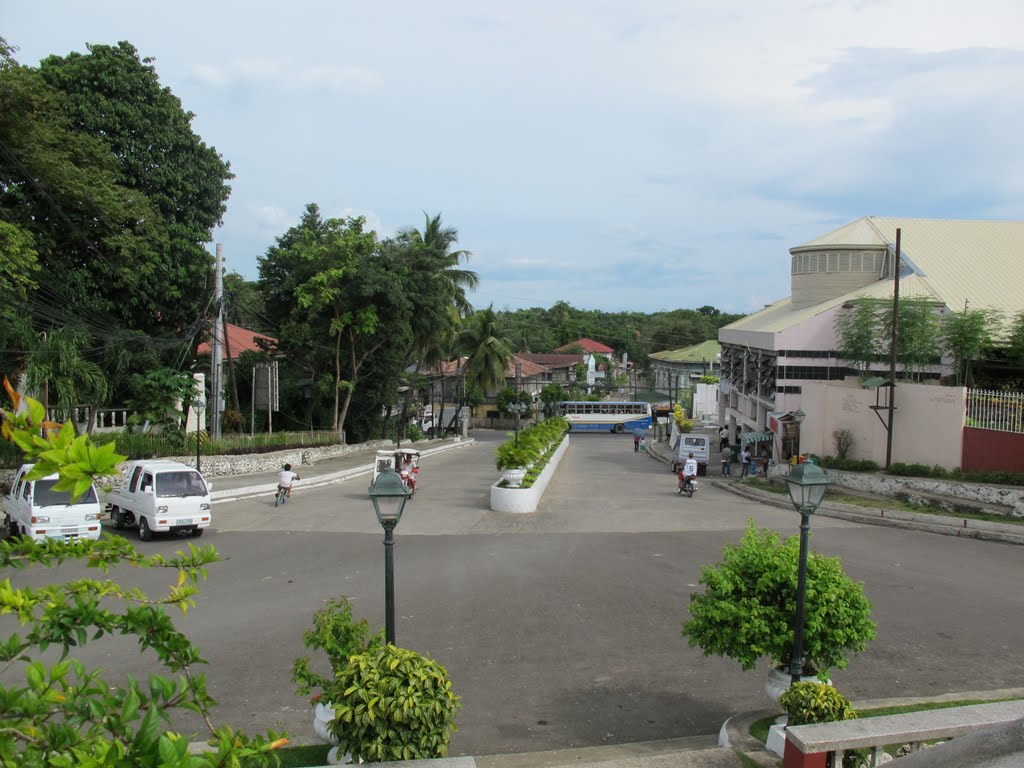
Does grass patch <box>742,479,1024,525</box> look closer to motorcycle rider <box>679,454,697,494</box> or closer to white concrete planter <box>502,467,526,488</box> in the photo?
motorcycle rider <box>679,454,697,494</box>

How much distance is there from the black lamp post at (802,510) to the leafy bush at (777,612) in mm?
174

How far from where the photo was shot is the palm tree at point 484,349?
6316cm

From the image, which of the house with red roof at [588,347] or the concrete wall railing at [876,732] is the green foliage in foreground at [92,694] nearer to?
the concrete wall railing at [876,732]

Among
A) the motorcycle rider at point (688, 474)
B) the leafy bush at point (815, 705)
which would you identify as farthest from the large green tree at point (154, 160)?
the leafy bush at point (815, 705)

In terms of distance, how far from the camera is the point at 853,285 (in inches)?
1452

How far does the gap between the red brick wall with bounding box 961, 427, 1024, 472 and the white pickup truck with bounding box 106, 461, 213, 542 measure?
19.6 meters

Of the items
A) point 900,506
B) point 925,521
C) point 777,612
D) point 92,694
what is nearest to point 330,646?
point 92,694

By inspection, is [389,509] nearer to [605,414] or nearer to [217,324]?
Answer: [217,324]

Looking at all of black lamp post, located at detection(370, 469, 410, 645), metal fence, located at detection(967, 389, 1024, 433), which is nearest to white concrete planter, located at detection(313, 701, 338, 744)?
black lamp post, located at detection(370, 469, 410, 645)

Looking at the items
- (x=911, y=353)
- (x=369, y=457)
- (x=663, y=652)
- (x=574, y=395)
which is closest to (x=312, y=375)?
(x=369, y=457)

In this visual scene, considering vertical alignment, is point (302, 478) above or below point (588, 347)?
below

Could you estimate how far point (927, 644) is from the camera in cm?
1059

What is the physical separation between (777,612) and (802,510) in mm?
969

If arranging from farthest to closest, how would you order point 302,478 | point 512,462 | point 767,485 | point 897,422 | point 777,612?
point 767,485 < point 302,478 < point 897,422 < point 512,462 < point 777,612
